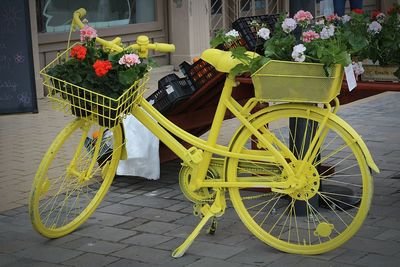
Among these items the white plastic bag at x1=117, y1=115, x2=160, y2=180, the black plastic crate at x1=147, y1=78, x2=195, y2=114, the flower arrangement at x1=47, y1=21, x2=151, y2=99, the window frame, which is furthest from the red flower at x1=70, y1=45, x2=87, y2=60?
the window frame

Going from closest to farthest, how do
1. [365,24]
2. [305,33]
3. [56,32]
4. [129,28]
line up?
[305,33] < [365,24] < [56,32] < [129,28]

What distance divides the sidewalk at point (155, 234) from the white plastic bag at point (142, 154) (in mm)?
133

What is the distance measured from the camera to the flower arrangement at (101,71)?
455 cm

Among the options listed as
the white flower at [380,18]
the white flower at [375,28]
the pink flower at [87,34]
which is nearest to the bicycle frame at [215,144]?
the pink flower at [87,34]

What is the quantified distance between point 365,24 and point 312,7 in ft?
1.20

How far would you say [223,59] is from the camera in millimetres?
4680

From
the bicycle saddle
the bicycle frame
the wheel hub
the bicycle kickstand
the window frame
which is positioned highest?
the bicycle saddle

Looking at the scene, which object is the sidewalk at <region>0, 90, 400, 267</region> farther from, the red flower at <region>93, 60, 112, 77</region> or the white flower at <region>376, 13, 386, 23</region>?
the white flower at <region>376, 13, 386, 23</region>

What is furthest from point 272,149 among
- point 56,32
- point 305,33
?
point 56,32

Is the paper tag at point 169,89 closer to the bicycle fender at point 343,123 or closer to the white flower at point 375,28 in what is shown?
the bicycle fender at point 343,123

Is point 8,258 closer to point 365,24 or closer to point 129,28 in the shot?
point 365,24

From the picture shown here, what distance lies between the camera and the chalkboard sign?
908 cm

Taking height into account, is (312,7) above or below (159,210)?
above

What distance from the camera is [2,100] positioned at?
9.16 metres
